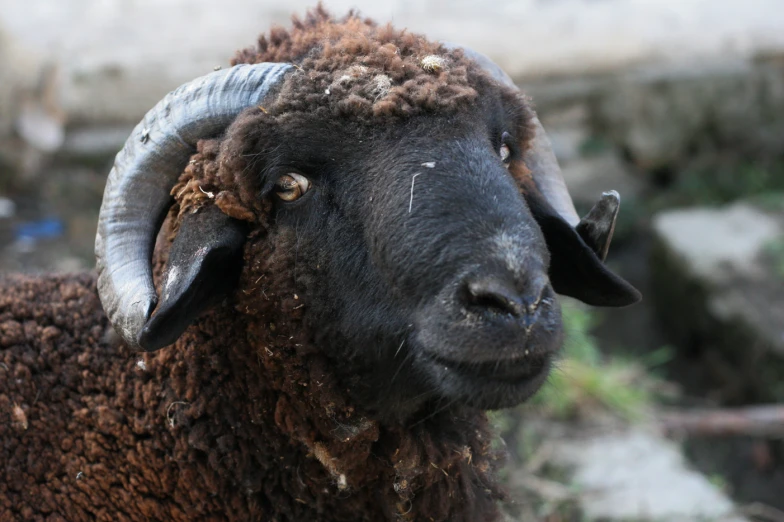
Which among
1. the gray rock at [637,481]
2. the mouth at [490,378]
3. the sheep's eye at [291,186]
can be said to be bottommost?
the gray rock at [637,481]

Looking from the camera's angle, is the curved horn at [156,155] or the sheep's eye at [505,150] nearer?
the curved horn at [156,155]

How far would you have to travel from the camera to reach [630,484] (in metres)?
5.50

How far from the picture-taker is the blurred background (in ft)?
19.8

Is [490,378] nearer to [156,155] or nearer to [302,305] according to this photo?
[302,305]

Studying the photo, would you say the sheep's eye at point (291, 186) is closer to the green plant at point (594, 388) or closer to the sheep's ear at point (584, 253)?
the sheep's ear at point (584, 253)

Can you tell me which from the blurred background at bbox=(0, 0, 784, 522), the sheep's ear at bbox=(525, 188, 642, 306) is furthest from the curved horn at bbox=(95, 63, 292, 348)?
Answer: the blurred background at bbox=(0, 0, 784, 522)

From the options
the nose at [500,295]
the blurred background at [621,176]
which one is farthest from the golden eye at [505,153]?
the blurred background at [621,176]

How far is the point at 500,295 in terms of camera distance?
227 cm

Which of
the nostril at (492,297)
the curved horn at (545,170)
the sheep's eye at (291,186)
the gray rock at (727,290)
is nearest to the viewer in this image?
the nostril at (492,297)

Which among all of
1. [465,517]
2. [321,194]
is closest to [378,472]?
[465,517]

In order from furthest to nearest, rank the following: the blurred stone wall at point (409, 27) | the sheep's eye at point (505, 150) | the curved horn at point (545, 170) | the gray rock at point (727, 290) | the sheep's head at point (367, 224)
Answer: the blurred stone wall at point (409, 27)
the gray rock at point (727, 290)
the curved horn at point (545, 170)
the sheep's eye at point (505, 150)
the sheep's head at point (367, 224)

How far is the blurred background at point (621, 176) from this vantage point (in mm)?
6035

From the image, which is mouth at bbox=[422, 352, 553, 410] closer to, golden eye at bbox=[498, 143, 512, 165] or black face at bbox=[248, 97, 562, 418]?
black face at bbox=[248, 97, 562, 418]

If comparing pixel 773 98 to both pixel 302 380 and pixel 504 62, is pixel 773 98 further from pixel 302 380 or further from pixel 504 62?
pixel 302 380
